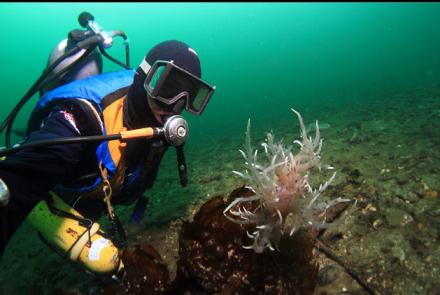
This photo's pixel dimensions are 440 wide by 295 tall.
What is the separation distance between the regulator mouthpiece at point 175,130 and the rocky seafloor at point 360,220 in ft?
3.53

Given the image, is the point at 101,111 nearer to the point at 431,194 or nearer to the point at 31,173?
the point at 31,173

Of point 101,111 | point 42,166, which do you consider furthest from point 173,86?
point 42,166

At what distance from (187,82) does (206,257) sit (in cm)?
184

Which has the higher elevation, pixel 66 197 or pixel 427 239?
pixel 427 239

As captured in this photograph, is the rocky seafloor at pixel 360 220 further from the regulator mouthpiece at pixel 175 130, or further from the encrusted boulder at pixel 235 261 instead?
the regulator mouthpiece at pixel 175 130

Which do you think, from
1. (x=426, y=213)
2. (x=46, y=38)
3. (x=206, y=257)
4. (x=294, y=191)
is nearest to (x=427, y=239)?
(x=426, y=213)

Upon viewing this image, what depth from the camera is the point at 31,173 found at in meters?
2.20

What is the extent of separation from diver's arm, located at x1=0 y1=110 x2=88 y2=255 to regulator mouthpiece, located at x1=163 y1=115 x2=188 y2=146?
2.56ft

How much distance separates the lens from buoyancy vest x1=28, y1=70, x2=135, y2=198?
3088 millimetres

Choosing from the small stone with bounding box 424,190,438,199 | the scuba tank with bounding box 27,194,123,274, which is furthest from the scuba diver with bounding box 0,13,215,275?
the small stone with bounding box 424,190,438,199

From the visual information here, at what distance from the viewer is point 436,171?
424 cm

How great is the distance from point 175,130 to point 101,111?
0.88 m

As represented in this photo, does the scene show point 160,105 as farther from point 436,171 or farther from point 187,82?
point 436,171

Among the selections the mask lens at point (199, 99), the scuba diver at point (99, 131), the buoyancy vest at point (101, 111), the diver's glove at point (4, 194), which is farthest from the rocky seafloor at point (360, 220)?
the mask lens at point (199, 99)
